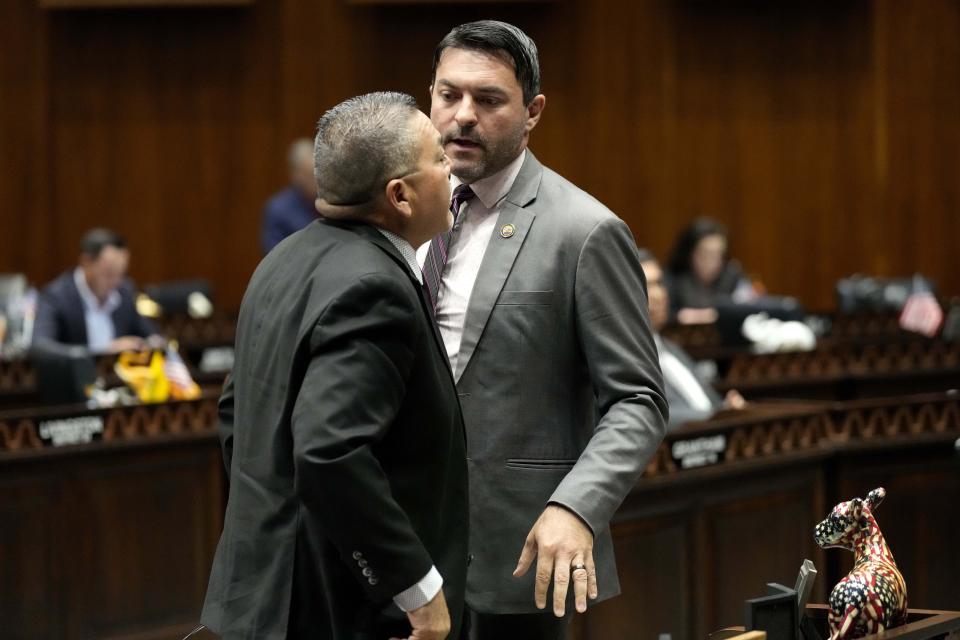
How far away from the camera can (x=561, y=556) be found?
2029 millimetres

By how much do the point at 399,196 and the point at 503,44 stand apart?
1.60ft

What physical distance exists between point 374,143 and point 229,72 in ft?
30.7

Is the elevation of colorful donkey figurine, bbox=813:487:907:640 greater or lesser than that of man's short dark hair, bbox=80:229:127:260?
lesser

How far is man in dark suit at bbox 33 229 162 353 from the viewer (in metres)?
6.80

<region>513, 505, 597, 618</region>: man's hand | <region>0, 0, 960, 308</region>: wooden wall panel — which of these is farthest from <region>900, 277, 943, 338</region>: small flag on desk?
<region>513, 505, 597, 618</region>: man's hand

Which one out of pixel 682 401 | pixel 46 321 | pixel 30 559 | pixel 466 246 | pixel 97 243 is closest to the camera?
pixel 466 246

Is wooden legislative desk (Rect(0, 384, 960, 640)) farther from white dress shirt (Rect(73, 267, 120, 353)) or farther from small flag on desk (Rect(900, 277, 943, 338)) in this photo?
small flag on desk (Rect(900, 277, 943, 338))

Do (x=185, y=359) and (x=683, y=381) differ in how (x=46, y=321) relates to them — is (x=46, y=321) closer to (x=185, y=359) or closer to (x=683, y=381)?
(x=185, y=359)

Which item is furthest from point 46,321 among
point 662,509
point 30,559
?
point 662,509

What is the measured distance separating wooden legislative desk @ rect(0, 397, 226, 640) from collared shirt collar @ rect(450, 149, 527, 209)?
2.66m

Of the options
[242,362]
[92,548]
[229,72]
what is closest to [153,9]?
[229,72]

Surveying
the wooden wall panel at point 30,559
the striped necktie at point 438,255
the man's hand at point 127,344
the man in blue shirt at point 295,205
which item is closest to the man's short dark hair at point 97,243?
the man's hand at point 127,344

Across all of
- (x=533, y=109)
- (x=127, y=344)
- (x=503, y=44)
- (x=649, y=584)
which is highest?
(x=503, y=44)

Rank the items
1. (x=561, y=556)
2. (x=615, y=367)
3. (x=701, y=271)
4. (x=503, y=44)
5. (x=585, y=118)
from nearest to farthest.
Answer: (x=561, y=556)
(x=615, y=367)
(x=503, y=44)
(x=701, y=271)
(x=585, y=118)
